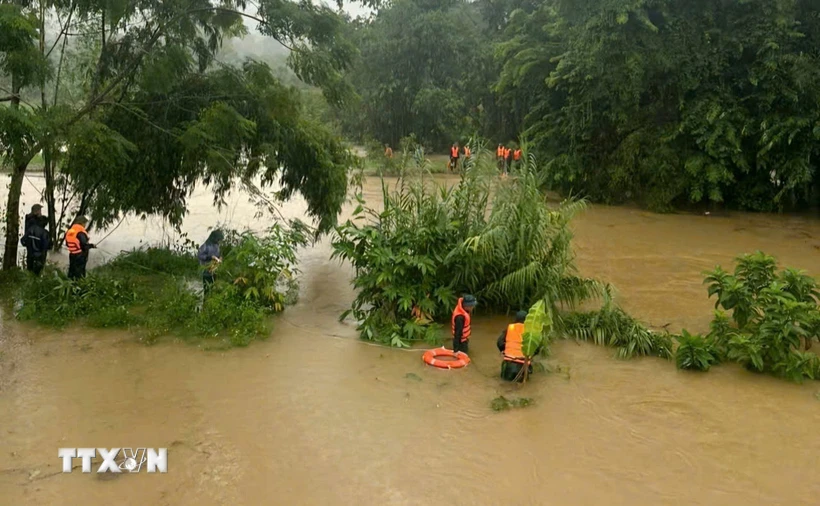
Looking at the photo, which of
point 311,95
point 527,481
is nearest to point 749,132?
point 311,95

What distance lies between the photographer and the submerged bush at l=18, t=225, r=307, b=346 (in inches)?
363

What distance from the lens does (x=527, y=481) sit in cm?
586

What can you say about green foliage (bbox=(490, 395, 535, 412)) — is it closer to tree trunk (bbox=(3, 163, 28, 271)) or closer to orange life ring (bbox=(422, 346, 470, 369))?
orange life ring (bbox=(422, 346, 470, 369))

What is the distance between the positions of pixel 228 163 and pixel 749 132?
13.6 meters

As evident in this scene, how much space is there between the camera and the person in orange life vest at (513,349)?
760cm

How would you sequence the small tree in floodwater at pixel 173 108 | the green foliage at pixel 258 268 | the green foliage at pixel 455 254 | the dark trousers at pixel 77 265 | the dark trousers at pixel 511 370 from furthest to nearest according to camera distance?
the small tree in floodwater at pixel 173 108 < the dark trousers at pixel 77 265 < the green foliage at pixel 258 268 < the green foliage at pixel 455 254 < the dark trousers at pixel 511 370

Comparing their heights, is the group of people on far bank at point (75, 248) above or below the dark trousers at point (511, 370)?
above

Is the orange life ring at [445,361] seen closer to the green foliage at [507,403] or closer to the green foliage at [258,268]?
the green foliage at [507,403]

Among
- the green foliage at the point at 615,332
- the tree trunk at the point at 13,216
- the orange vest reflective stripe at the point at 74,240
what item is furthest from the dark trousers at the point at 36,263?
the green foliage at the point at 615,332

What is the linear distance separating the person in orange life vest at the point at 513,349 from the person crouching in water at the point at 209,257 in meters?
4.44

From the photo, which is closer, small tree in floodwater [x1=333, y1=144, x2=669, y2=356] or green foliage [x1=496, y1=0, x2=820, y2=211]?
small tree in floodwater [x1=333, y1=144, x2=669, y2=356]

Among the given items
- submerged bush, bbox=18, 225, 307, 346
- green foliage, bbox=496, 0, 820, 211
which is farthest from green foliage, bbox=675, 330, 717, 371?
green foliage, bbox=496, 0, 820, 211

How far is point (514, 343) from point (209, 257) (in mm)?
4861

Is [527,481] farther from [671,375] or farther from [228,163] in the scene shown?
[228,163]
